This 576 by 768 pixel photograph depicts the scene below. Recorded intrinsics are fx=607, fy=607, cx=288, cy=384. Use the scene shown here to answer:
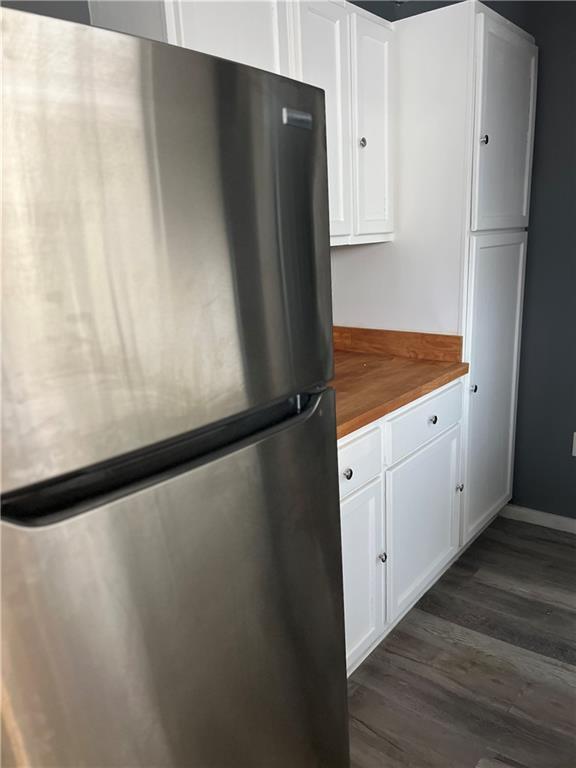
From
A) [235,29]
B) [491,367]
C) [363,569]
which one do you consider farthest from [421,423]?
[235,29]


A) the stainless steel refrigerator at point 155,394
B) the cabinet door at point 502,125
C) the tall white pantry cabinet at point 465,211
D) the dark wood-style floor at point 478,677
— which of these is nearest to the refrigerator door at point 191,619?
the stainless steel refrigerator at point 155,394

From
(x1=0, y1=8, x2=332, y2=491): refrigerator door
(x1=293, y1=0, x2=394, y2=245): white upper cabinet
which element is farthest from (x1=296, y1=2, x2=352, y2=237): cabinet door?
(x1=0, y1=8, x2=332, y2=491): refrigerator door

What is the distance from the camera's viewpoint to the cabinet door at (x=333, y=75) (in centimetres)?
177

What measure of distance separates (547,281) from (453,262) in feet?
2.13

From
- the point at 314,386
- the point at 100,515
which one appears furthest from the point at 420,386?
the point at 100,515

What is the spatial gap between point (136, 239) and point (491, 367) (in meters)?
2.09

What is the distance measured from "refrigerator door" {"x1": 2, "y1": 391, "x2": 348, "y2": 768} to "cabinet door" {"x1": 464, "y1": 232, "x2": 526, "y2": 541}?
1422 millimetres

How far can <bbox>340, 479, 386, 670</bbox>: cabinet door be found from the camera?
5.86 feet

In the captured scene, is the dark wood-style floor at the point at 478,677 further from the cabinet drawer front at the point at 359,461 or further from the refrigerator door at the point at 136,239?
the refrigerator door at the point at 136,239

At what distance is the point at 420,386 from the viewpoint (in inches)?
79.7

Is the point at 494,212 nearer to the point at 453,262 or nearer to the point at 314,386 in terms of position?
the point at 453,262

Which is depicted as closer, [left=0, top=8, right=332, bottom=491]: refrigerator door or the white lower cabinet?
[left=0, top=8, right=332, bottom=491]: refrigerator door

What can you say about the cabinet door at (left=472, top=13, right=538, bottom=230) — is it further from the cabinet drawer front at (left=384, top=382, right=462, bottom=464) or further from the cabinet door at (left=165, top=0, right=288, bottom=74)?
the cabinet door at (left=165, top=0, right=288, bottom=74)

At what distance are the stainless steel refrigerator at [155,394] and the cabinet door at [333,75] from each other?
36.0 inches
